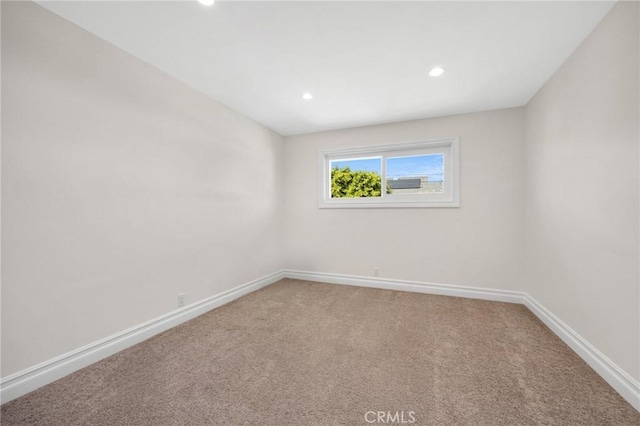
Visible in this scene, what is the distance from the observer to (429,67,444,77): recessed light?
2.20m

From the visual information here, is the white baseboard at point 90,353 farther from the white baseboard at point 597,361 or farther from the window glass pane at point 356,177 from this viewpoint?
the white baseboard at point 597,361

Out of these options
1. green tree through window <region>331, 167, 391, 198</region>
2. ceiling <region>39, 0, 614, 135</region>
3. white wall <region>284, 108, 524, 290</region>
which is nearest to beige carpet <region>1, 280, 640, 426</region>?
white wall <region>284, 108, 524, 290</region>

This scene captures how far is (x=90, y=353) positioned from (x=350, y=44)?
2.88 metres

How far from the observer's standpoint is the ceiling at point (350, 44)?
1567 millimetres

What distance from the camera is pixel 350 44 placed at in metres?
1.88

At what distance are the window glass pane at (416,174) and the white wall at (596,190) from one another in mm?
1105

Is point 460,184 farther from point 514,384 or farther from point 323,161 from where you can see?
point 514,384

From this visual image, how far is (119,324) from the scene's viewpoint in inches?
75.6

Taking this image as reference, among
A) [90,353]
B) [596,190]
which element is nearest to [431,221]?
[596,190]

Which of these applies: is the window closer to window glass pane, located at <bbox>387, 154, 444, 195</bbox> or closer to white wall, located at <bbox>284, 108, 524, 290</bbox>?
window glass pane, located at <bbox>387, 154, 444, 195</bbox>

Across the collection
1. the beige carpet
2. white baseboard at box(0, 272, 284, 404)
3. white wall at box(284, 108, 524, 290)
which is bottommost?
the beige carpet

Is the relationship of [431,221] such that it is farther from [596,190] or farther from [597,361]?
[597,361]

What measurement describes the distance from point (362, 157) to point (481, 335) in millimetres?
2628

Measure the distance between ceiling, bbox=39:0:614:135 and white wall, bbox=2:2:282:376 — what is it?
0.77 ft
